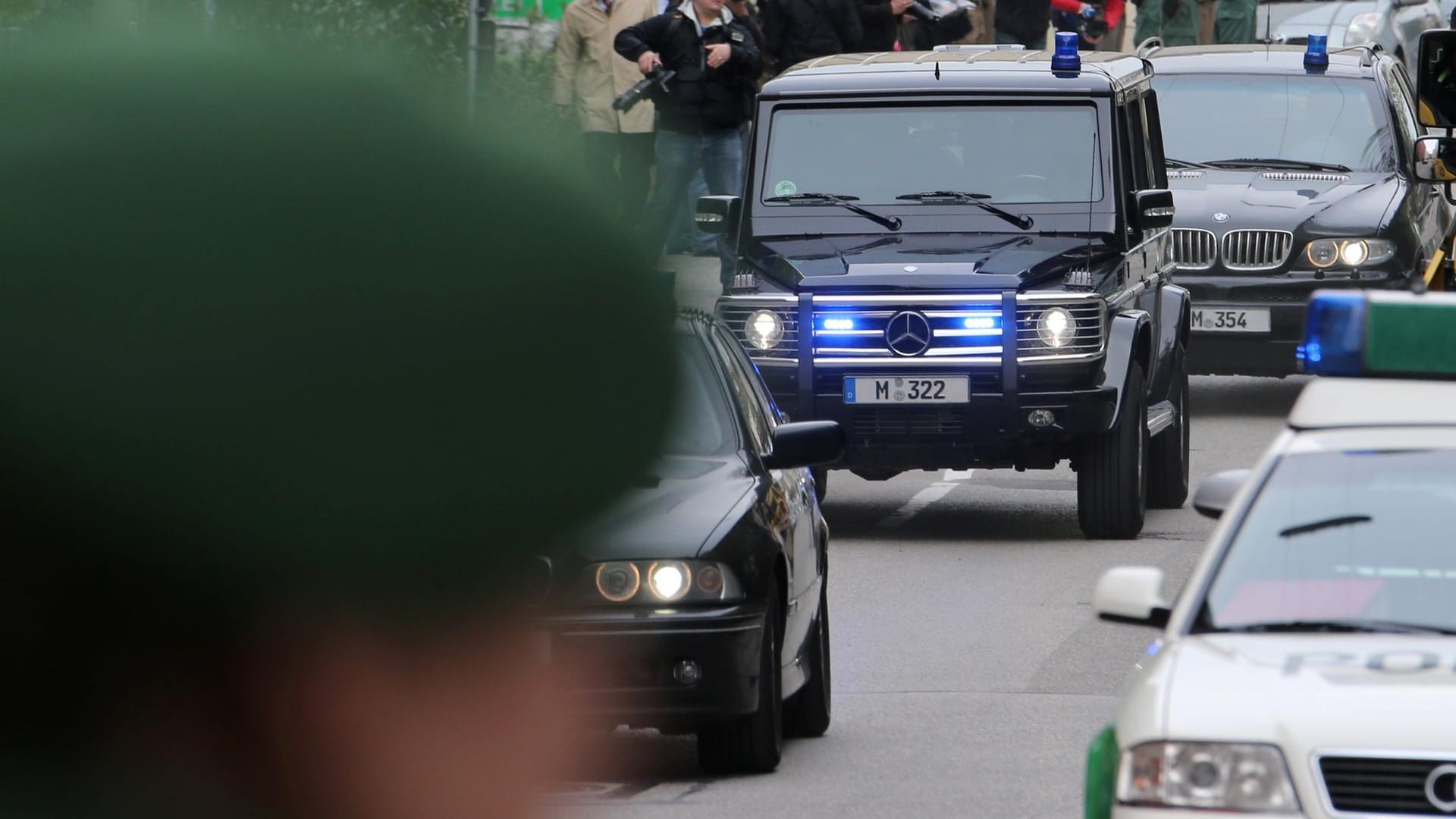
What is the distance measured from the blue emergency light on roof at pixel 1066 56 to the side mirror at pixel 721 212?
1574mm

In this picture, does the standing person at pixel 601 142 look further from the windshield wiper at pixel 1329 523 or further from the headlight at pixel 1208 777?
the windshield wiper at pixel 1329 523

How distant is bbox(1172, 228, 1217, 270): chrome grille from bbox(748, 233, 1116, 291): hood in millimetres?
4290

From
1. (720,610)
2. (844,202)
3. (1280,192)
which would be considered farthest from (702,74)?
(720,610)

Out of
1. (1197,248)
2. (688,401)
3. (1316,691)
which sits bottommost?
(1197,248)

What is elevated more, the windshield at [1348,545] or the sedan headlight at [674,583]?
the windshield at [1348,545]

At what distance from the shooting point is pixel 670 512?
20.4ft

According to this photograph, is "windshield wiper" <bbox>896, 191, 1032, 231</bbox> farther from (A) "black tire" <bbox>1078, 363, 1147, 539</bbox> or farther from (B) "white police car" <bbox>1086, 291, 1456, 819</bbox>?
(B) "white police car" <bbox>1086, 291, 1456, 819</bbox>

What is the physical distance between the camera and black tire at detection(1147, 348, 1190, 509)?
14703 millimetres

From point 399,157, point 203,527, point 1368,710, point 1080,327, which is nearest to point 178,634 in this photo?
point 203,527

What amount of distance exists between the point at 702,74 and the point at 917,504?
18.2 ft

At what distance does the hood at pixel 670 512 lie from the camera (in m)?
4.29

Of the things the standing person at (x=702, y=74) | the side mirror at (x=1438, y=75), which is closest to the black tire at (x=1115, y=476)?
the side mirror at (x=1438, y=75)

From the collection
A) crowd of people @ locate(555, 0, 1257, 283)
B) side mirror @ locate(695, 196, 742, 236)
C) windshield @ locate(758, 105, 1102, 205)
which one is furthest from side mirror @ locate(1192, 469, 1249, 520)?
crowd of people @ locate(555, 0, 1257, 283)

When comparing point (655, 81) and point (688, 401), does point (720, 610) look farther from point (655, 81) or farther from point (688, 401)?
point (655, 81)
